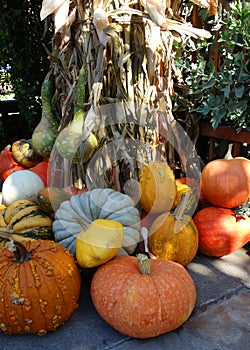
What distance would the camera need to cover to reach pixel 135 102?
2469 millimetres

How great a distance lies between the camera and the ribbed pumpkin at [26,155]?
340cm

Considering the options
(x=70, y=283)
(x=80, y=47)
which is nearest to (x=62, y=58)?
(x=80, y=47)

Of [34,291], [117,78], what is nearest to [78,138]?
[117,78]

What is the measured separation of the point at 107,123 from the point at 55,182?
1.92ft

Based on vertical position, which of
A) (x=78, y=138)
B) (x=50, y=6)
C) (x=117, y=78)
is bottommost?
(x=78, y=138)

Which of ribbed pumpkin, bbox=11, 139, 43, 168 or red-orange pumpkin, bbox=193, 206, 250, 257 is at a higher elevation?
ribbed pumpkin, bbox=11, 139, 43, 168

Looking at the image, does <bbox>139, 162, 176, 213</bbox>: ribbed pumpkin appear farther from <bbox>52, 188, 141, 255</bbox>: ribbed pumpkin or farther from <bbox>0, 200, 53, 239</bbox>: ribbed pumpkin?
<bbox>0, 200, 53, 239</bbox>: ribbed pumpkin

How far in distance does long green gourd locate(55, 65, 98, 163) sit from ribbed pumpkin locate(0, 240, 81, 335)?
83cm

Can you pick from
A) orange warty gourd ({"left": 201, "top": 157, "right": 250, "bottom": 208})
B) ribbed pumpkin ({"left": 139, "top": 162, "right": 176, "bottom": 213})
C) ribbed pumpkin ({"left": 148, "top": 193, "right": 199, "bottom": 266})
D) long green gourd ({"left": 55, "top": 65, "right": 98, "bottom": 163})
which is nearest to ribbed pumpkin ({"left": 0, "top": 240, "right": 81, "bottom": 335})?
ribbed pumpkin ({"left": 148, "top": 193, "right": 199, "bottom": 266})

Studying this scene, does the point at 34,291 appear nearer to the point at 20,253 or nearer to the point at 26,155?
the point at 20,253

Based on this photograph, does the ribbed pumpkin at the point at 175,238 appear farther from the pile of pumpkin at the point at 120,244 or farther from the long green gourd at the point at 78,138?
the long green gourd at the point at 78,138

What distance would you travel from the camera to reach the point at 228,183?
A: 7.72ft

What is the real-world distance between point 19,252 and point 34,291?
188 mm

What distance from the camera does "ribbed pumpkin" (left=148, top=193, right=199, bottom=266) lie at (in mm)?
2141
